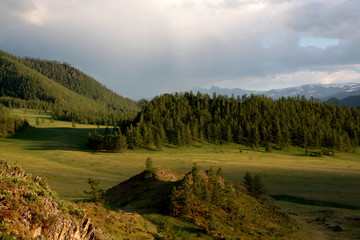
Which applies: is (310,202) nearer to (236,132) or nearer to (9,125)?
(236,132)

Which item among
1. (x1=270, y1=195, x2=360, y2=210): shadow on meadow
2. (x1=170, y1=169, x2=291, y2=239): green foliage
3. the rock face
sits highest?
the rock face

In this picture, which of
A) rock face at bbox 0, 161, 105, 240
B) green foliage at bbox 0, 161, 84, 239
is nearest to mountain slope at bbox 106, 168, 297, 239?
rock face at bbox 0, 161, 105, 240

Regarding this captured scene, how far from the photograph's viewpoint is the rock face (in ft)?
36.1

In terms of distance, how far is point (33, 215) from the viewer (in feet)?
39.0

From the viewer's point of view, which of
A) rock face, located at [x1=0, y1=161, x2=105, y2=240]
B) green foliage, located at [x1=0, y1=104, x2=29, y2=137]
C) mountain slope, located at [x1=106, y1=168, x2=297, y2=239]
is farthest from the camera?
green foliage, located at [x1=0, y1=104, x2=29, y2=137]

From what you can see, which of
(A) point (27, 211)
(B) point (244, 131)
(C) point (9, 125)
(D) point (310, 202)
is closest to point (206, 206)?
(A) point (27, 211)

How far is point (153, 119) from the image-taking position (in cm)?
18788

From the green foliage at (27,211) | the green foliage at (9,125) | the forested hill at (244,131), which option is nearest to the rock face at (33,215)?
the green foliage at (27,211)

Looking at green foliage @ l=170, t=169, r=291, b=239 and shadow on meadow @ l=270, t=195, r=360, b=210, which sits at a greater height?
green foliage @ l=170, t=169, r=291, b=239

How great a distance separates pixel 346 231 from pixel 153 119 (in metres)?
160

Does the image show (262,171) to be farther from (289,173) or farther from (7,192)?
(7,192)

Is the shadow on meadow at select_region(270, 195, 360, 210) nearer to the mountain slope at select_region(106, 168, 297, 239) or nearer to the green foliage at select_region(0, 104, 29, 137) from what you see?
the mountain slope at select_region(106, 168, 297, 239)

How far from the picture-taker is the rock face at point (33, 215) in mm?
11008

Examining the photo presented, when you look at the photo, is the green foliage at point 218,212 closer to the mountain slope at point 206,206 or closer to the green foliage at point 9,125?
the mountain slope at point 206,206
